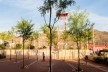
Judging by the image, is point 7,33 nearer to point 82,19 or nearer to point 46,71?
point 82,19

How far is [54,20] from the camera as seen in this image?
28.8 metres

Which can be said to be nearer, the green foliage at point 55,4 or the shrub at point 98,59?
the green foliage at point 55,4

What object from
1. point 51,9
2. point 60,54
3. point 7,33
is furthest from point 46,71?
point 7,33

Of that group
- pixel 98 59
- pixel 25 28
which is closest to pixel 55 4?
pixel 25 28

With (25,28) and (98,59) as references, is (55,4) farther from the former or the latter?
(98,59)

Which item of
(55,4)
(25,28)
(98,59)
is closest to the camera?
(55,4)

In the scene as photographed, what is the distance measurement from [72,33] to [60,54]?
4153 cm

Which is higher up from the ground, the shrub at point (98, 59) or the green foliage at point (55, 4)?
the green foliage at point (55, 4)

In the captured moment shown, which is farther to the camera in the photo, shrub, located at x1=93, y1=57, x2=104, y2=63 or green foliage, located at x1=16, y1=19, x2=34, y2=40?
shrub, located at x1=93, y1=57, x2=104, y2=63

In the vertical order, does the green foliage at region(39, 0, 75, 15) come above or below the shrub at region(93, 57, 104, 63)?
above

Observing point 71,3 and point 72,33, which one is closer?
point 71,3

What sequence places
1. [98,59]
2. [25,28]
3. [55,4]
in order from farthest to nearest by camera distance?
[98,59] → [25,28] → [55,4]

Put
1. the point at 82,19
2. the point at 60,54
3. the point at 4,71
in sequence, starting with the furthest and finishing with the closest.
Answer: the point at 60,54 → the point at 82,19 → the point at 4,71

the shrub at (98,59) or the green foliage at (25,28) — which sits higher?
the green foliage at (25,28)
